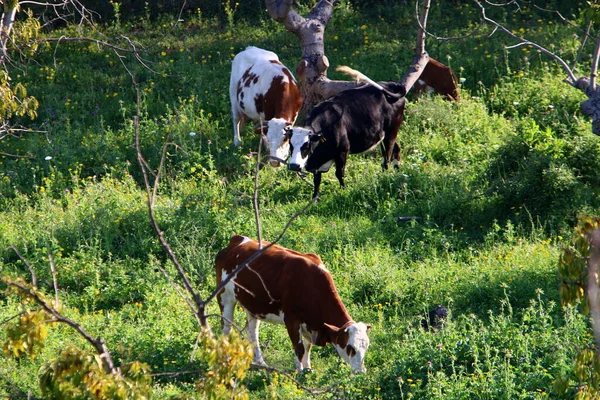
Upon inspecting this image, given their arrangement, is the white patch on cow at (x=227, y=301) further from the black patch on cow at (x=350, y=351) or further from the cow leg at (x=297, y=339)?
the black patch on cow at (x=350, y=351)

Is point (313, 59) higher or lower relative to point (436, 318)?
higher

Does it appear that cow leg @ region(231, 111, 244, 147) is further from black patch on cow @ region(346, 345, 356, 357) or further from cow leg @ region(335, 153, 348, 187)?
black patch on cow @ region(346, 345, 356, 357)

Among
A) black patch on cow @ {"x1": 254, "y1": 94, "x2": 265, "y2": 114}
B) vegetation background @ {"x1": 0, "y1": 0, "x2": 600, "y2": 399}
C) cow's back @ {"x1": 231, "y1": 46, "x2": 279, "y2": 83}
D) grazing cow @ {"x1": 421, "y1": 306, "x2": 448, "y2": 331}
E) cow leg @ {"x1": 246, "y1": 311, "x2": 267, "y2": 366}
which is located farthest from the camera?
cow's back @ {"x1": 231, "y1": 46, "x2": 279, "y2": 83}

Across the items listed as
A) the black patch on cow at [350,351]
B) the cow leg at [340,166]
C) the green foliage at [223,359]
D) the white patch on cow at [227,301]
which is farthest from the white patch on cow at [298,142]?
the green foliage at [223,359]

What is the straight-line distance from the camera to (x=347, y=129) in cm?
1165

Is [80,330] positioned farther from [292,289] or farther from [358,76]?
[358,76]

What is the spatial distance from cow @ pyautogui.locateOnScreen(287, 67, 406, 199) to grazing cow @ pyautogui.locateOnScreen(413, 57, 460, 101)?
1.64 metres

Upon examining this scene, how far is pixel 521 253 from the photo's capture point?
9.42 meters

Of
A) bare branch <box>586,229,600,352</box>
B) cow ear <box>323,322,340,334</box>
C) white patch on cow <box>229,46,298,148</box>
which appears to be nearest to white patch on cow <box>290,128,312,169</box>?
white patch on cow <box>229,46,298,148</box>

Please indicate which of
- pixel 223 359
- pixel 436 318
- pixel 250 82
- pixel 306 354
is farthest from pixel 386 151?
pixel 223 359

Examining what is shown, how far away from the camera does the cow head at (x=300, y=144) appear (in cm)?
1102

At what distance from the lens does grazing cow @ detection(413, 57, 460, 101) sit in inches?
549

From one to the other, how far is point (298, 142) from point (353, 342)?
14.4 feet

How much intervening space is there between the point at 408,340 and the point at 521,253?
2411 millimetres
